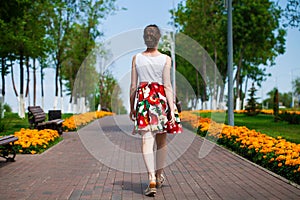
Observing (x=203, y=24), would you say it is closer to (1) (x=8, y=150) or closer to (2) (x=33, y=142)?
(2) (x=33, y=142)

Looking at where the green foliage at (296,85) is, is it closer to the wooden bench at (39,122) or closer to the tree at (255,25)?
the tree at (255,25)

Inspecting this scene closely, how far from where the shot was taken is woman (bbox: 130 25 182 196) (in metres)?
6.07

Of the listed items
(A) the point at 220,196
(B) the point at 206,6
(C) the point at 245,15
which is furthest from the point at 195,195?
(B) the point at 206,6

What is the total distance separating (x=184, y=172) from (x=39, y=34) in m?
18.8

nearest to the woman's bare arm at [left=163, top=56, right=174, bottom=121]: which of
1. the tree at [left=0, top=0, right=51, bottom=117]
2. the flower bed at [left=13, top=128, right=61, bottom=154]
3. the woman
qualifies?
the woman

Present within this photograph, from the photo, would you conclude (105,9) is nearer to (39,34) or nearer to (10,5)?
(39,34)

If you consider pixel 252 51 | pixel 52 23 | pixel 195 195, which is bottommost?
pixel 195 195

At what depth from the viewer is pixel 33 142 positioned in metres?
10.8

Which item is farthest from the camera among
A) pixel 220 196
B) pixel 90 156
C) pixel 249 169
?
pixel 90 156

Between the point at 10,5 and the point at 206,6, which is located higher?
the point at 206,6

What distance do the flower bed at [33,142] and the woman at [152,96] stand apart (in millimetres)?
5013

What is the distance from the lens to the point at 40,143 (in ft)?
36.0

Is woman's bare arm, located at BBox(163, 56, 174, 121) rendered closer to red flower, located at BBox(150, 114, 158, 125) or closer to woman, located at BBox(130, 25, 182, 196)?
woman, located at BBox(130, 25, 182, 196)

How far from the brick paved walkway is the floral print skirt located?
2.81ft
